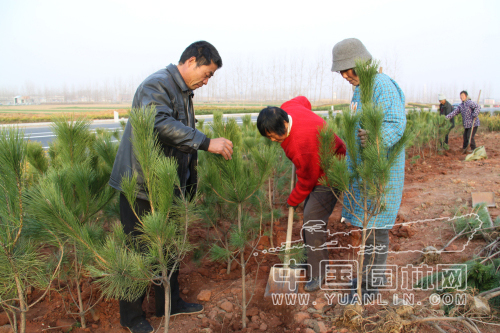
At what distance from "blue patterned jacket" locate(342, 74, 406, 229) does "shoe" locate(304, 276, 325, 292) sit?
63 centimetres

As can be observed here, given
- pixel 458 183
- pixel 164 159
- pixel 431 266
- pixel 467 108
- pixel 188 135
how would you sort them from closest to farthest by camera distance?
1. pixel 164 159
2. pixel 188 135
3. pixel 431 266
4. pixel 458 183
5. pixel 467 108

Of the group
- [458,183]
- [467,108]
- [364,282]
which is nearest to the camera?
[364,282]

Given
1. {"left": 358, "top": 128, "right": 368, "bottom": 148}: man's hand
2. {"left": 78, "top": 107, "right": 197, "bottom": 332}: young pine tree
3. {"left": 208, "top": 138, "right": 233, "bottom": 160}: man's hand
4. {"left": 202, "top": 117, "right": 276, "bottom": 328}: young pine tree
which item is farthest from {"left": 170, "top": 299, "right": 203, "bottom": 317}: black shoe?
{"left": 358, "top": 128, "right": 368, "bottom": 148}: man's hand

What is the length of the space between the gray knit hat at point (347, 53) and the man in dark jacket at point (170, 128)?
79cm

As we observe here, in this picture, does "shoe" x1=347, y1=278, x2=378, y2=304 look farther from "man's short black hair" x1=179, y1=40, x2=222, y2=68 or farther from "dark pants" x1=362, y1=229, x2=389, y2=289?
"man's short black hair" x1=179, y1=40, x2=222, y2=68

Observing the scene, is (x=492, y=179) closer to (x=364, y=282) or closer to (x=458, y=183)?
(x=458, y=183)

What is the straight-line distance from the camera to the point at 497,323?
186cm

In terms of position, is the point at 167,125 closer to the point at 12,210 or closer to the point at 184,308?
the point at 12,210

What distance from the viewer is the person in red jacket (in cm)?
215

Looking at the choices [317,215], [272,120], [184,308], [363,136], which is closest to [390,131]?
[363,136]

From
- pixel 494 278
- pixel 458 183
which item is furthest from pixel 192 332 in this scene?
pixel 458 183

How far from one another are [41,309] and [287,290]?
1.93m

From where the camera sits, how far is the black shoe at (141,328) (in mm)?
2061

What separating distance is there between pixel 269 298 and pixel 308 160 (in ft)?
3.73
